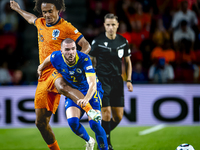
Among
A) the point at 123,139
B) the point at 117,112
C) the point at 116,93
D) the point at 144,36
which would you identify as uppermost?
the point at 144,36

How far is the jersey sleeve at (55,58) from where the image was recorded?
4496 millimetres

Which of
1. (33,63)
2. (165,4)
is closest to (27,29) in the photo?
(33,63)

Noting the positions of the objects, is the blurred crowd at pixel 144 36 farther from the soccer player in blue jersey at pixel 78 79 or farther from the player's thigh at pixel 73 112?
the player's thigh at pixel 73 112

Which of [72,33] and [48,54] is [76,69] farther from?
[72,33]

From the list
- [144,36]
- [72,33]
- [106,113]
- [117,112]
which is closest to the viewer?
[72,33]

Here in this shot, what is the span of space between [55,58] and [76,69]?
31cm

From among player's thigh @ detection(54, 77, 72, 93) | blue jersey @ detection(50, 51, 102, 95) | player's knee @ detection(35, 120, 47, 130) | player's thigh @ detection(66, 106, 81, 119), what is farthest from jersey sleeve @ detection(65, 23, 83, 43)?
player's knee @ detection(35, 120, 47, 130)

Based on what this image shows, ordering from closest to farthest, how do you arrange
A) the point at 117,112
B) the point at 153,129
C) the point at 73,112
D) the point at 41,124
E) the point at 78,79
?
the point at 73,112
the point at 78,79
the point at 41,124
the point at 117,112
the point at 153,129

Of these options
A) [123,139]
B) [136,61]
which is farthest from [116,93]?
[136,61]

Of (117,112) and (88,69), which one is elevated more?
(88,69)

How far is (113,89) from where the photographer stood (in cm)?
538

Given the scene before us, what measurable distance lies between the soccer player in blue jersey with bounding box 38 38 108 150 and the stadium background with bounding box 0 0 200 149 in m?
3.16

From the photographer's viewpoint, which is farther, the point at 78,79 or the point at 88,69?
the point at 78,79

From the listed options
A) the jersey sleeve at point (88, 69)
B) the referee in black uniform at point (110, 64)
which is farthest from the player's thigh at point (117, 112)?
the jersey sleeve at point (88, 69)
